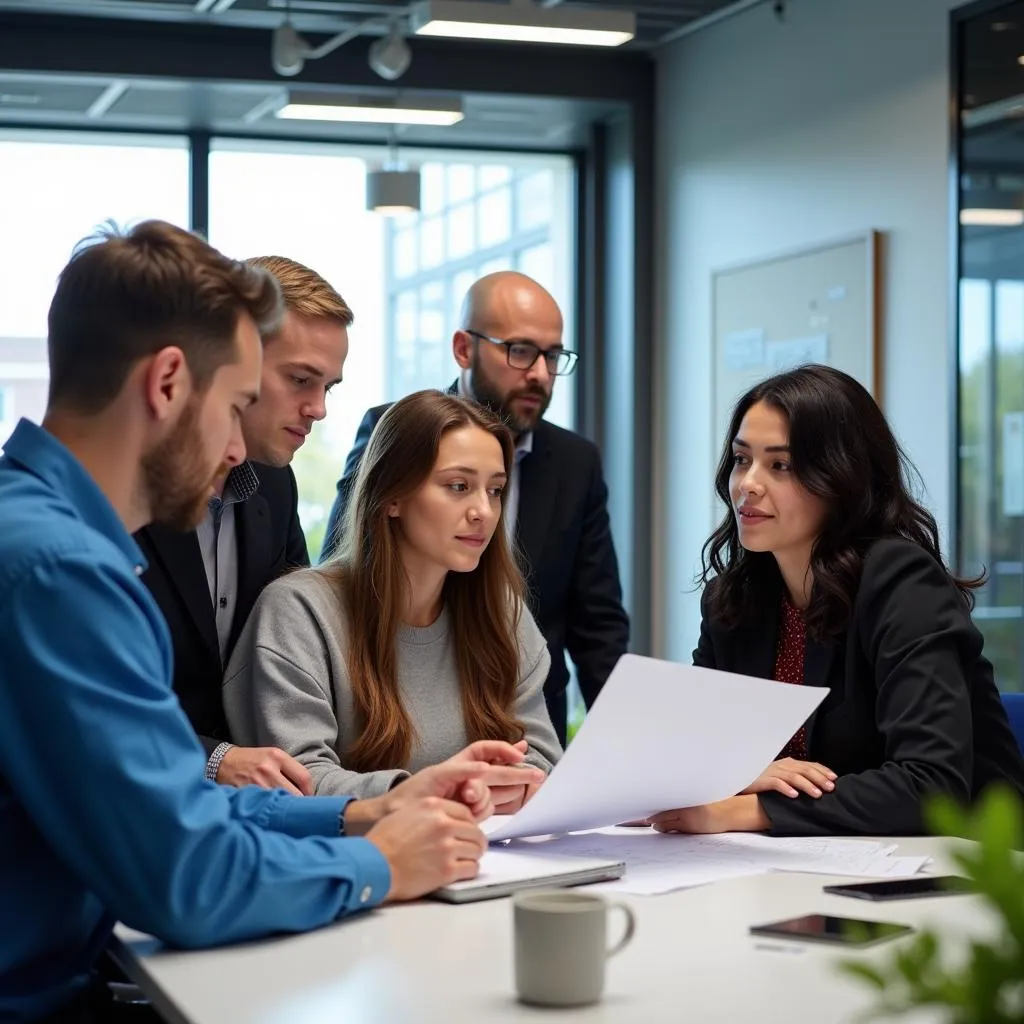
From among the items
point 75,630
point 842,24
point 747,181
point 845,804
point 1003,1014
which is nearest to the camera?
point 1003,1014

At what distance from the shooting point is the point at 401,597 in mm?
2527

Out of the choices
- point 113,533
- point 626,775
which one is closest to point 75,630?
point 113,533

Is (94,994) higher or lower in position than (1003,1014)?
lower

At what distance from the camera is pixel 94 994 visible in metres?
1.58

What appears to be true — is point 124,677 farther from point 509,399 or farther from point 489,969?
point 509,399

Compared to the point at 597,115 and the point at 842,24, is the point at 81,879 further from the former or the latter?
the point at 597,115

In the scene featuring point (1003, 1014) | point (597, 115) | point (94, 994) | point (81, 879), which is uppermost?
point (597, 115)

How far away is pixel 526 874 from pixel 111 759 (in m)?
0.59

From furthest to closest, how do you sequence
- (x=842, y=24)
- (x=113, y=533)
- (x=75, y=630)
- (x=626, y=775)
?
(x=842, y=24)
(x=626, y=775)
(x=113, y=533)
(x=75, y=630)

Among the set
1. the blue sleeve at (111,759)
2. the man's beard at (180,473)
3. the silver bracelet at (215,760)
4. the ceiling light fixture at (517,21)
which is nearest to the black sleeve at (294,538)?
the silver bracelet at (215,760)

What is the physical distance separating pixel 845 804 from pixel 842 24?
3806mm

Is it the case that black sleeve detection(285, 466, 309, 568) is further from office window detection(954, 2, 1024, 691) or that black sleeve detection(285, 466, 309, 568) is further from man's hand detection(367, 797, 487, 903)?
office window detection(954, 2, 1024, 691)

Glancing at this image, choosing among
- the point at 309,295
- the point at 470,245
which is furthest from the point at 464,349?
the point at 470,245

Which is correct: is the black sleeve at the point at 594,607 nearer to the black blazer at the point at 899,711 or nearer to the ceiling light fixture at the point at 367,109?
the black blazer at the point at 899,711
